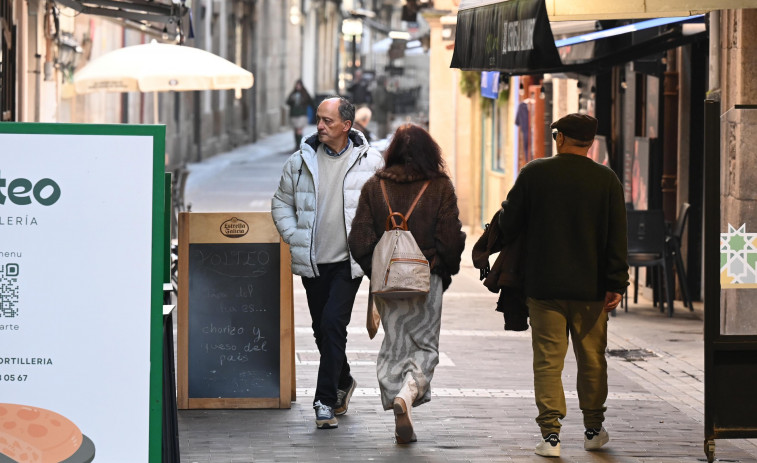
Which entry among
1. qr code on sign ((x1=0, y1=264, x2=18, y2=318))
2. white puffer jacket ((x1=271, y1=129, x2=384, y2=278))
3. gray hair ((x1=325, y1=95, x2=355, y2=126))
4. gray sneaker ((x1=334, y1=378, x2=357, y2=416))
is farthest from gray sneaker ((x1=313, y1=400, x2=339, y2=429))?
qr code on sign ((x1=0, y1=264, x2=18, y2=318))

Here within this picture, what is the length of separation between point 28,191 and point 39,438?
0.89 metres

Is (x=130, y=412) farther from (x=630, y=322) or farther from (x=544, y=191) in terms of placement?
(x=630, y=322)

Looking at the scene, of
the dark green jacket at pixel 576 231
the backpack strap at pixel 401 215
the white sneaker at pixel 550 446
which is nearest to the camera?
the dark green jacket at pixel 576 231

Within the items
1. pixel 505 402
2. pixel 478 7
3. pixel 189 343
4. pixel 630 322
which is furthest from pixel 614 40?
pixel 189 343

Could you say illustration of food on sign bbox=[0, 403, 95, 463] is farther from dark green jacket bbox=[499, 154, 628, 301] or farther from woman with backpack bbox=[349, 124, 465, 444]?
dark green jacket bbox=[499, 154, 628, 301]

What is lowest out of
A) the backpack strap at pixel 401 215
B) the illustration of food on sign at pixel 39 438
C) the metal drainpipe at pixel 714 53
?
the illustration of food on sign at pixel 39 438

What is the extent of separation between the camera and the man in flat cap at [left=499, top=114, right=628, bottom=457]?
7.18 m

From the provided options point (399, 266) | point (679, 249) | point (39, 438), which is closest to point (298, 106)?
point (679, 249)

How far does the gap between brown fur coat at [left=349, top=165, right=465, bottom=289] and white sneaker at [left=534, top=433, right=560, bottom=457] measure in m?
1.04

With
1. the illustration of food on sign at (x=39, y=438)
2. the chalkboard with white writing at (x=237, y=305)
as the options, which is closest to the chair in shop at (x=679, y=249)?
the chalkboard with white writing at (x=237, y=305)

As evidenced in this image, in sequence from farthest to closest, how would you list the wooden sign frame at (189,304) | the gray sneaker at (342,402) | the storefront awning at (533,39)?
the storefront awning at (533,39) → the wooden sign frame at (189,304) → the gray sneaker at (342,402)

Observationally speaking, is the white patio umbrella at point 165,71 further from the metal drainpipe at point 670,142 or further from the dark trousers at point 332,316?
the dark trousers at point 332,316

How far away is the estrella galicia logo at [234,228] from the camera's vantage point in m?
8.55

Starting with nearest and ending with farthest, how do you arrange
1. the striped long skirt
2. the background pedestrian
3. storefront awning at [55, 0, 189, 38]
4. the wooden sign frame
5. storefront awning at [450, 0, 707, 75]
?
the striped long skirt → the wooden sign frame → storefront awning at [450, 0, 707, 75] → storefront awning at [55, 0, 189, 38] → the background pedestrian
